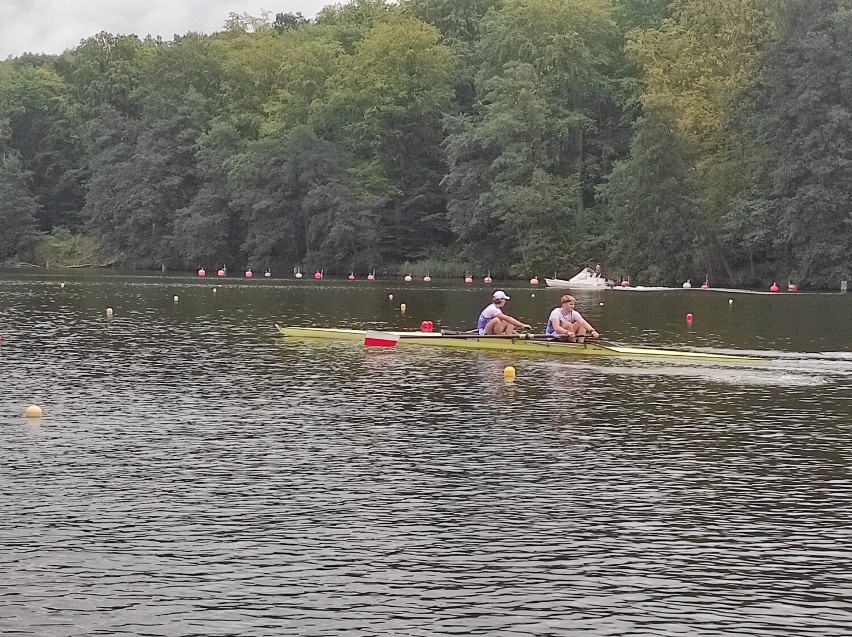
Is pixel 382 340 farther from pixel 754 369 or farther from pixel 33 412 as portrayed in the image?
pixel 33 412

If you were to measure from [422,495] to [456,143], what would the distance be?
228ft

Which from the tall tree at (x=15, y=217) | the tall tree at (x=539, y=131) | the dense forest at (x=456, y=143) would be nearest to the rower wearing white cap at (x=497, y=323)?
the dense forest at (x=456, y=143)

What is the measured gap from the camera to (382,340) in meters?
33.6

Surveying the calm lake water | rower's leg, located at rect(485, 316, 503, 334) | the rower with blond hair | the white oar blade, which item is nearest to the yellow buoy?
the calm lake water

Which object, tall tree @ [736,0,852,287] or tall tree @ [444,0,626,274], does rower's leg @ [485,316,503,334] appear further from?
tall tree @ [444,0,626,274]

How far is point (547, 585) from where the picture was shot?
11859mm

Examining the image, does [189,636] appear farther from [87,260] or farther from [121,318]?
[87,260]

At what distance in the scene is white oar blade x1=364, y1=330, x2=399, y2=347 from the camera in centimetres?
3353

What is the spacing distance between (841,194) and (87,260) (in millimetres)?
69261

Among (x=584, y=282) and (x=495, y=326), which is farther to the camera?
(x=584, y=282)

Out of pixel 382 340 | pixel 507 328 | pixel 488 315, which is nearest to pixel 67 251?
pixel 382 340

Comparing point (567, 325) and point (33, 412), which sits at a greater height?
point (567, 325)

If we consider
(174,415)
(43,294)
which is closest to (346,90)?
(43,294)

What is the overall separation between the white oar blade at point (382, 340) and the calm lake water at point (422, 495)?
231cm
